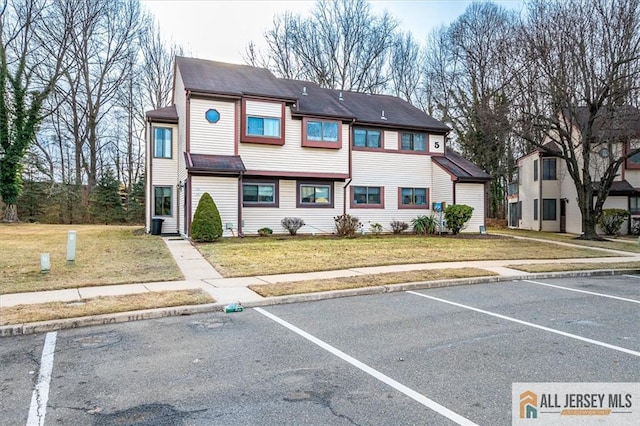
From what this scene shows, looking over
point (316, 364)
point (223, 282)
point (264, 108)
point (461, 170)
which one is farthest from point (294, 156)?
point (316, 364)

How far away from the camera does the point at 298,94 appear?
74.8ft

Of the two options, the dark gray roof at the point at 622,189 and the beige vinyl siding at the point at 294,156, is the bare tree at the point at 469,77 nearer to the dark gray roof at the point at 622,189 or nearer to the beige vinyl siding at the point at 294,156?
the dark gray roof at the point at 622,189

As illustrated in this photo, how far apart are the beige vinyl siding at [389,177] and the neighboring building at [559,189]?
778cm

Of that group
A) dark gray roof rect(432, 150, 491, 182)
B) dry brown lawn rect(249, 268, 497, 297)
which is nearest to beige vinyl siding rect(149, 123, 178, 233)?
dry brown lawn rect(249, 268, 497, 297)

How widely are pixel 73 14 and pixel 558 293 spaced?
33580 mm

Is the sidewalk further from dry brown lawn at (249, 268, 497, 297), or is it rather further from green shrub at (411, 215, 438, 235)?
green shrub at (411, 215, 438, 235)

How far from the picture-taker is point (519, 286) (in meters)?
9.80

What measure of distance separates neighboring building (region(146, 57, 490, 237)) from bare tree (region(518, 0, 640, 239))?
5.05m

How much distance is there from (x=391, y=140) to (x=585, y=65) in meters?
9.71

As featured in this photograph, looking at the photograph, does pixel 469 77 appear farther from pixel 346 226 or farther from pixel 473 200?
pixel 346 226

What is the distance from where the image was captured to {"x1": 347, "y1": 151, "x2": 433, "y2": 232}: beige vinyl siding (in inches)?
890

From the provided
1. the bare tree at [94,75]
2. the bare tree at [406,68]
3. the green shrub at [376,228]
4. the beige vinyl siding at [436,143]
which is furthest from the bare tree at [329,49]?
the green shrub at [376,228]

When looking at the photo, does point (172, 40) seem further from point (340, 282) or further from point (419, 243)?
point (340, 282)

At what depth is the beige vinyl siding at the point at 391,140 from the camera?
76.9ft
